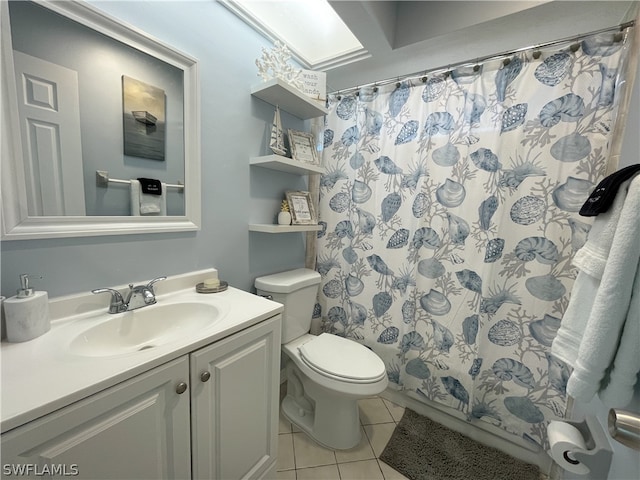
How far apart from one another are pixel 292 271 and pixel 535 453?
165 centimetres

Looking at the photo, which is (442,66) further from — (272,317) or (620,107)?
(272,317)

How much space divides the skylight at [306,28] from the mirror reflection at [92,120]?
0.56 m

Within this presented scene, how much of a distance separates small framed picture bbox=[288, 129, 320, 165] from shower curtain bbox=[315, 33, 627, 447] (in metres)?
0.21

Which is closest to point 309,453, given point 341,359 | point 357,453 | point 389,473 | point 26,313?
point 357,453

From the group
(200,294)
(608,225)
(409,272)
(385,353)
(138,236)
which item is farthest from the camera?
(385,353)

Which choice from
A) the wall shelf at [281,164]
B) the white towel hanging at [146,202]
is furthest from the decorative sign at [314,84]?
the white towel hanging at [146,202]

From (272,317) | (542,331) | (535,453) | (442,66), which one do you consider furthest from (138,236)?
(535,453)

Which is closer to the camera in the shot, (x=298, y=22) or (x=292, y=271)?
(x=298, y=22)

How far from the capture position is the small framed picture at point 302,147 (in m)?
1.53

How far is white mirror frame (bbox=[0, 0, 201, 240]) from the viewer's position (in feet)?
2.37

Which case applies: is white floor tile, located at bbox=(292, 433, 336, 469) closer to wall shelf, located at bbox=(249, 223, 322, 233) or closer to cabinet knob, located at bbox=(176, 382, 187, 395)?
cabinet knob, located at bbox=(176, 382, 187, 395)

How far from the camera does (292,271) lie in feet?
5.56

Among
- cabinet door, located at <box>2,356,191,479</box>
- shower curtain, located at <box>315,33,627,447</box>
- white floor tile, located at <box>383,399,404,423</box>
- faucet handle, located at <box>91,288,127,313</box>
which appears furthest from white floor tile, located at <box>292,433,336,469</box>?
faucet handle, located at <box>91,288,127,313</box>

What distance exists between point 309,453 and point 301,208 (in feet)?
4.57
